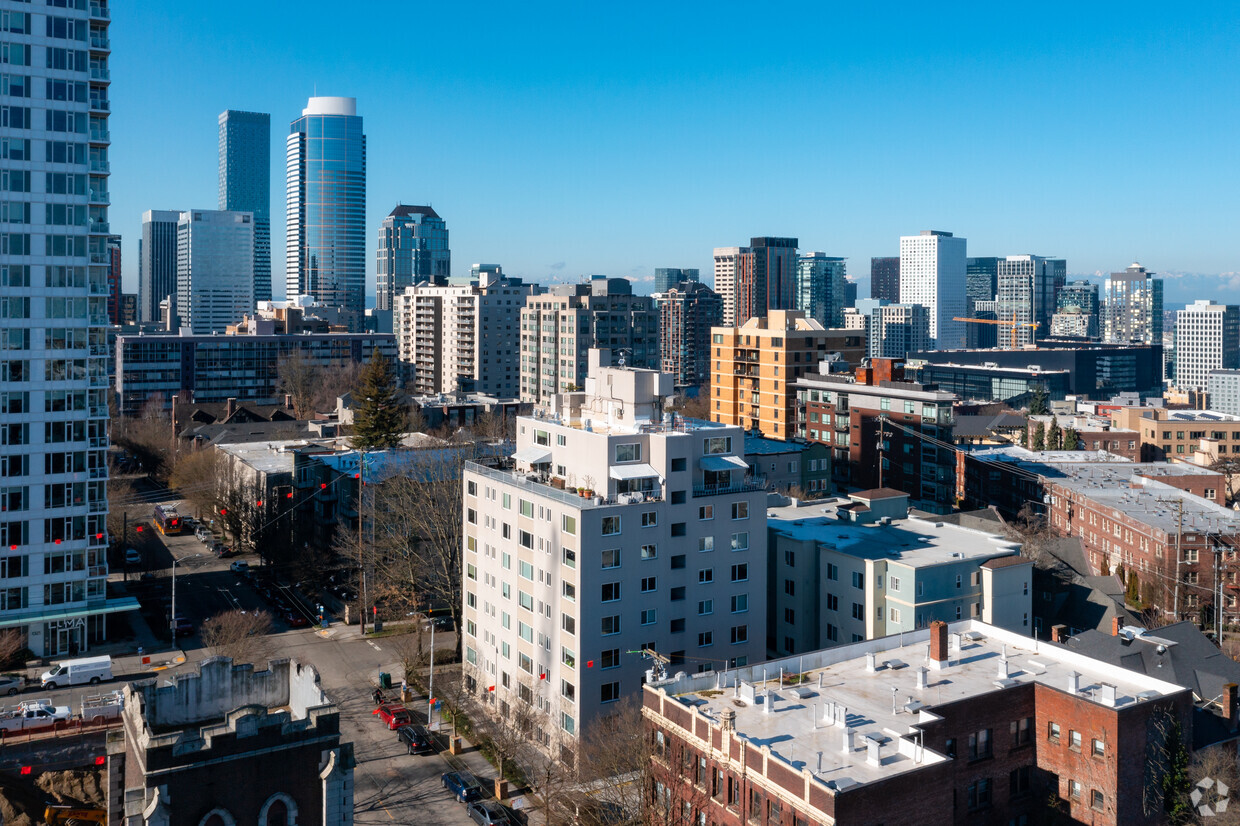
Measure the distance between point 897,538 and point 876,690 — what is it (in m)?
20.8

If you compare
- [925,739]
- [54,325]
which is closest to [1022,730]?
[925,739]

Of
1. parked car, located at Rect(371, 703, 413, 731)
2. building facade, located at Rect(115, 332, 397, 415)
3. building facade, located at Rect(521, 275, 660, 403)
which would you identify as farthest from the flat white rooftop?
building facade, located at Rect(115, 332, 397, 415)

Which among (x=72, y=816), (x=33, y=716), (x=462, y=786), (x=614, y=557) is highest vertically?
(x=614, y=557)

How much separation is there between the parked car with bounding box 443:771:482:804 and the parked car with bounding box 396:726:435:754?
2721 mm

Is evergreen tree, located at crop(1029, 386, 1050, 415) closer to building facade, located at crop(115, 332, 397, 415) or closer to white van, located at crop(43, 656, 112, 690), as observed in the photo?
building facade, located at crop(115, 332, 397, 415)

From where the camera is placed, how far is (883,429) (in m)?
95.4

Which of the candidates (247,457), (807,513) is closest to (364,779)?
(807,513)

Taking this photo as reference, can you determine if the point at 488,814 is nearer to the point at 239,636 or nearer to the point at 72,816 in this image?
the point at 72,816

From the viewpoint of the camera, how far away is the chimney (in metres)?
38.8

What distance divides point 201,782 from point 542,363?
128m

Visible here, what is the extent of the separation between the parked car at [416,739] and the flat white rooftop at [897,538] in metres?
21.3

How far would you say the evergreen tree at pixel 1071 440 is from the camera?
117 m

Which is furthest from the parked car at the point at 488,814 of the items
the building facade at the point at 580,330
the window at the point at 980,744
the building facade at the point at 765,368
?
the building facade at the point at 580,330

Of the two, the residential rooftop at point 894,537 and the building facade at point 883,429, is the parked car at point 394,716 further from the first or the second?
the building facade at point 883,429
